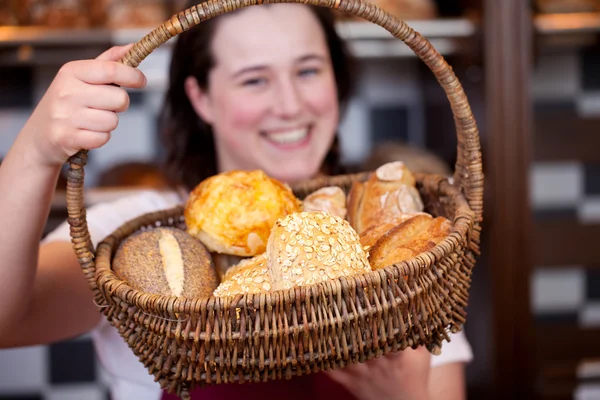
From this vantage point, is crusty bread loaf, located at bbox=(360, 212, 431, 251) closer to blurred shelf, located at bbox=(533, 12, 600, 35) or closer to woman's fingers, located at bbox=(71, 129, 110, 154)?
woman's fingers, located at bbox=(71, 129, 110, 154)

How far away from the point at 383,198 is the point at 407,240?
145 millimetres

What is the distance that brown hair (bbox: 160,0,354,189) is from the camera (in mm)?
1434

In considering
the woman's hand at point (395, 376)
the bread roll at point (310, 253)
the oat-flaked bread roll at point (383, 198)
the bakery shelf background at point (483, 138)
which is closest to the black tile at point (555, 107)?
the bakery shelf background at point (483, 138)

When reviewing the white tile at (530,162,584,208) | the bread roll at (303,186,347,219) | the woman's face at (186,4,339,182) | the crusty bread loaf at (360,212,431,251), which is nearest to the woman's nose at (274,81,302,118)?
the woman's face at (186,4,339,182)

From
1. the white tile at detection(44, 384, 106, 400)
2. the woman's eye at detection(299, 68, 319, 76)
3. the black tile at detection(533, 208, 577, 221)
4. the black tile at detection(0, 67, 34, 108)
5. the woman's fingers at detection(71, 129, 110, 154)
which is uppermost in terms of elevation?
the black tile at detection(0, 67, 34, 108)

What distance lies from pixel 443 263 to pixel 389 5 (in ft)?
5.16

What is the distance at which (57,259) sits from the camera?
1.10 meters

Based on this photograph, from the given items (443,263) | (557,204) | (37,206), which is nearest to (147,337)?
(37,206)

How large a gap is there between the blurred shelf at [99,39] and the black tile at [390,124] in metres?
0.51

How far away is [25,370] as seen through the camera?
8.19ft

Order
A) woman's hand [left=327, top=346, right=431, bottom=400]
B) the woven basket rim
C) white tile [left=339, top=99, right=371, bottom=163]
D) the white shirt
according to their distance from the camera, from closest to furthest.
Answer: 1. the woven basket rim
2. woman's hand [left=327, top=346, right=431, bottom=400]
3. the white shirt
4. white tile [left=339, top=99, right=371, bottom=163]

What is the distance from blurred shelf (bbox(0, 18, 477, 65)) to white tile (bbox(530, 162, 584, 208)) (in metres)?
0.69

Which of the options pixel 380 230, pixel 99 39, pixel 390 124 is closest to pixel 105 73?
pixel 380 230

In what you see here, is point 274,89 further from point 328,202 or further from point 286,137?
point 328,202
